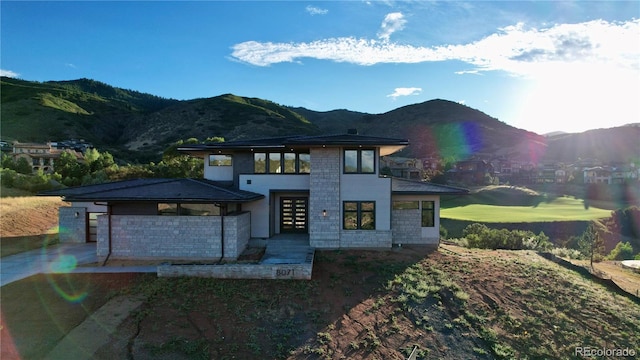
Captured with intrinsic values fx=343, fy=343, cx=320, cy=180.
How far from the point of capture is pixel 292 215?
1664 centimetres

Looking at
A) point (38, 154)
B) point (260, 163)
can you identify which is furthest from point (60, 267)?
point (38, 154)

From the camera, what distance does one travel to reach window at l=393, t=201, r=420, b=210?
15531 millimetres

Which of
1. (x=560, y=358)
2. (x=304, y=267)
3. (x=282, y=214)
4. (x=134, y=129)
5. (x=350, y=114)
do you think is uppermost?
(x=350, y=114)

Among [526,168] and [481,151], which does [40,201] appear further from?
[481,151]

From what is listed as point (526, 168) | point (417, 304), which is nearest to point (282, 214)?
point (417, 304)

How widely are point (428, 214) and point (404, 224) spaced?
47.3 inches

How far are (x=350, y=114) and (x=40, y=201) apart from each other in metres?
163

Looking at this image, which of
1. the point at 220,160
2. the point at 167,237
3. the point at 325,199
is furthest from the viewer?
the point at 220,160

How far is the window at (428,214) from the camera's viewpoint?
15541mm

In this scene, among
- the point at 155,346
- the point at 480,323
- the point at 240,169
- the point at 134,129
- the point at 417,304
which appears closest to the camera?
the point at 155,346

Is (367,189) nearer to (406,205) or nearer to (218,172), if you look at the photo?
(406,205)

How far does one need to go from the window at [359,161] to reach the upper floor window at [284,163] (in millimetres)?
2013

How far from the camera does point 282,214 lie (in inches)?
655

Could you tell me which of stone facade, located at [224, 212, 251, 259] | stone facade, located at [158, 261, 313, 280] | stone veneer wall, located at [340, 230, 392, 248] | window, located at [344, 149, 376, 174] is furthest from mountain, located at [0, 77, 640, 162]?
stone veneer wall, located at [340, 230, 392, 248]
